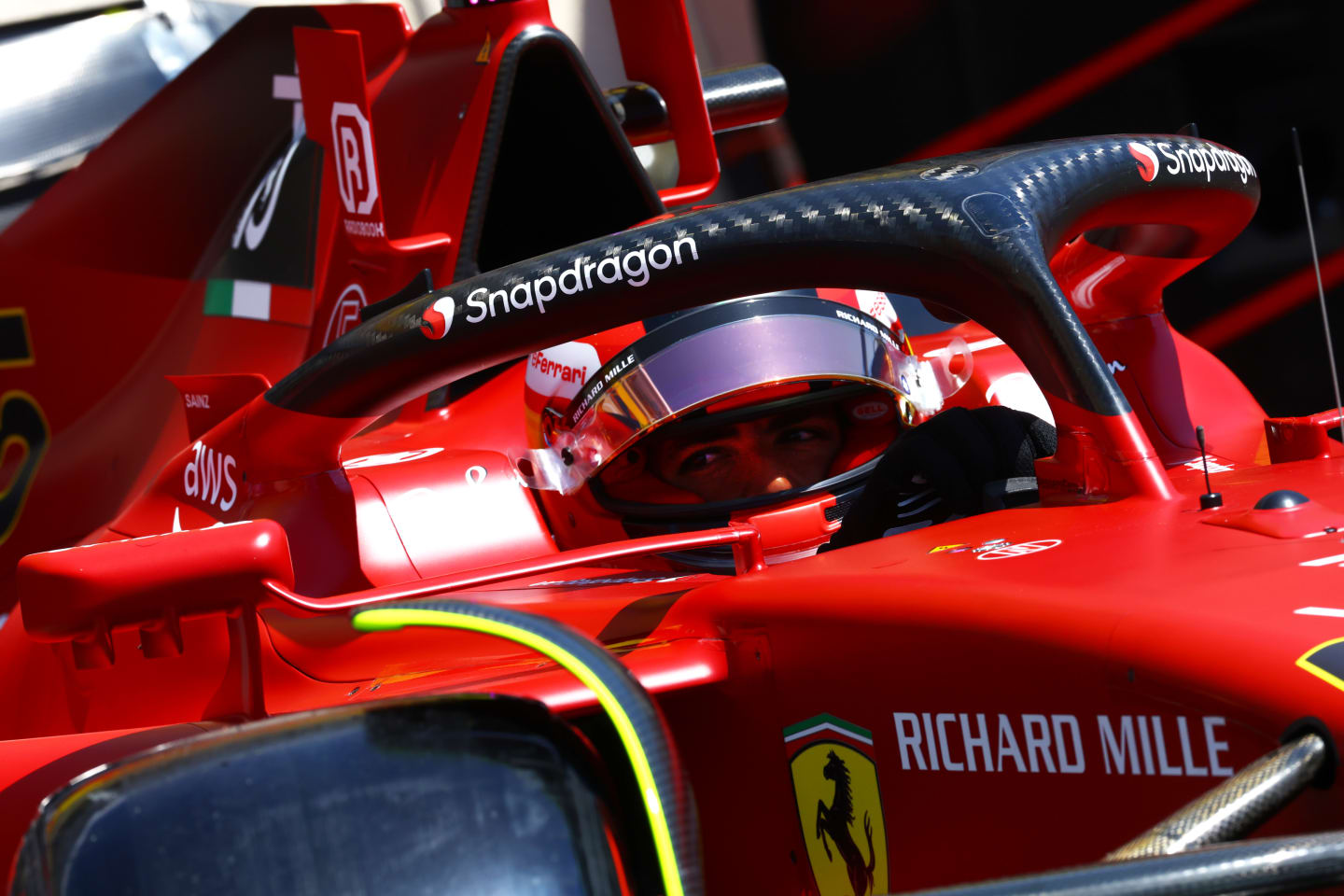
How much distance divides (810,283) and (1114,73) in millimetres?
4443

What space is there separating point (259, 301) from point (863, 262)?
2.70 m

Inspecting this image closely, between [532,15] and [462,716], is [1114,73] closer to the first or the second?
[532,15]

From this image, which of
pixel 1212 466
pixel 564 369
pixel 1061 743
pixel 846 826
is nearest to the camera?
pixel 1061 743

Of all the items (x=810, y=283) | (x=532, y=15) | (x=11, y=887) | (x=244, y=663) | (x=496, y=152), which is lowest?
(x=244, y=663)

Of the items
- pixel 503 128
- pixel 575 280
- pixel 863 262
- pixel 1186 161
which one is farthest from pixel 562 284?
pixel 503 128

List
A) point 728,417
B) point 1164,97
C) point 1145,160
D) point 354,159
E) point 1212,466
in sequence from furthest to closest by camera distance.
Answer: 1. point 1164,97
2. point 354,159
3. point 728,417
4. point 1212,466
5. point 1145,160

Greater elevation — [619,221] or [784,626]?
[619,221]

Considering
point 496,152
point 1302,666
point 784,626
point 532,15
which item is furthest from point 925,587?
point 532,15

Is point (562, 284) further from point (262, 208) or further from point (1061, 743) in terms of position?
point (262, 208)

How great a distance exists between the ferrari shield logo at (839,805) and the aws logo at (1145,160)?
32.2 inches

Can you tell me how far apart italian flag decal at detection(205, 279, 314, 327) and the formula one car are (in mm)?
615

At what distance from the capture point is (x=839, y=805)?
121 cm

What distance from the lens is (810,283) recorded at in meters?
1.48

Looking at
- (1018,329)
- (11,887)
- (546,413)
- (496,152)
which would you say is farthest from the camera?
(496,152)
